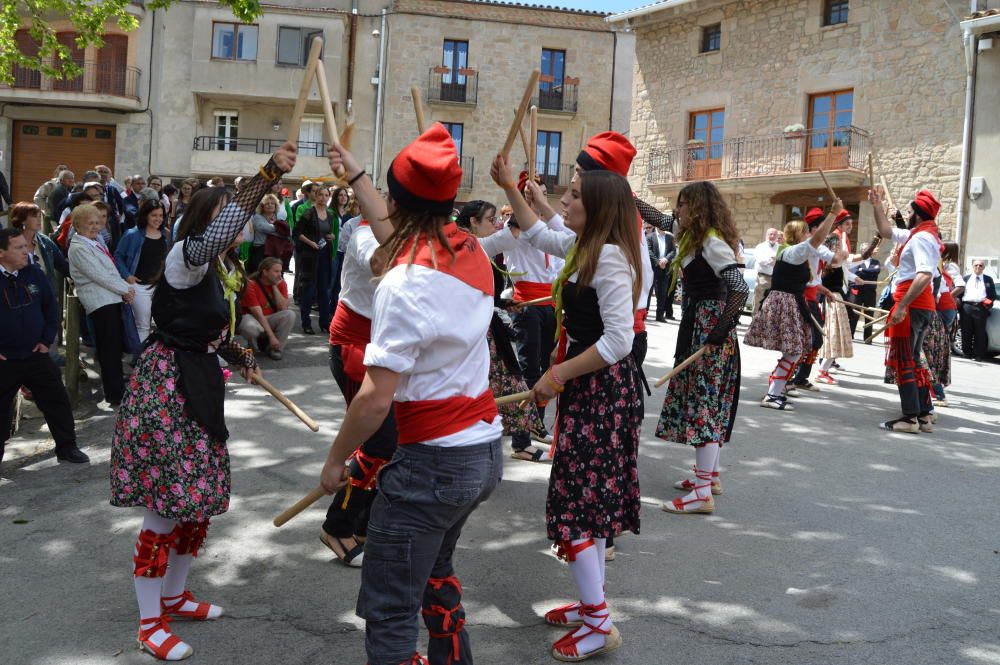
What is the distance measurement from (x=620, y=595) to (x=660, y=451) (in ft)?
9.60

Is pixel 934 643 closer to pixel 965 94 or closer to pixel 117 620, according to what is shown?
pixel 117 620

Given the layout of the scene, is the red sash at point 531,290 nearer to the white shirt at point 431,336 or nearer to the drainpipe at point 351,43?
the white shirt at point 431,336

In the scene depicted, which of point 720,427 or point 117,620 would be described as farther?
point 720,427

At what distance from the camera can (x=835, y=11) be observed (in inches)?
960

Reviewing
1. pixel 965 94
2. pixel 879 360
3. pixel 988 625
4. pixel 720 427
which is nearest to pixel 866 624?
pixel 988 625

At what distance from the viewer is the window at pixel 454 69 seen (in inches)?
1326

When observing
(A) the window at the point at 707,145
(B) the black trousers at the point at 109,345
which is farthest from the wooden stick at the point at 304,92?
(A) the window at the point at 707,145

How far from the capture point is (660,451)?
7039 mm

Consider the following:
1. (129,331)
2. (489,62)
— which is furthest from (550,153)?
(129,331)

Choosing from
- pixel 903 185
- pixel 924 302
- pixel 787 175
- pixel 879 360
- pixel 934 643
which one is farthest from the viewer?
pixel 787 175

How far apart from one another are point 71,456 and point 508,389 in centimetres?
310

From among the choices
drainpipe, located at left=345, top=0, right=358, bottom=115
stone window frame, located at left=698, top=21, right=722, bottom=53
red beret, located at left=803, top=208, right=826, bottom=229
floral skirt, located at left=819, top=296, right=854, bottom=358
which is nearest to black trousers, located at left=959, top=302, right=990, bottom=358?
floral skirt, located at left=819, top=296, right=854, bottom=358

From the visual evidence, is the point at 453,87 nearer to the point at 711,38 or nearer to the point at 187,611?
the point at 711,38

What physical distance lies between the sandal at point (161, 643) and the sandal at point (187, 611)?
0.62 ft
